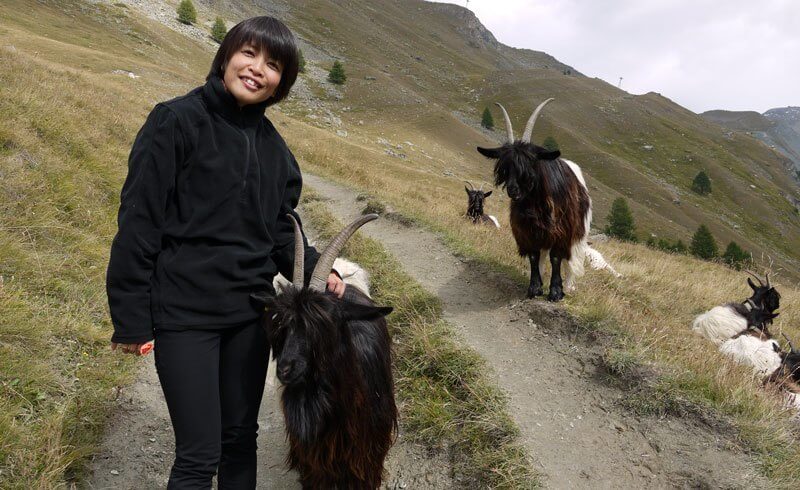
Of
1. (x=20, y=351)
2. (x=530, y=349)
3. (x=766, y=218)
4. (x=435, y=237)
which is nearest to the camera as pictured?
(x=20, y=351)

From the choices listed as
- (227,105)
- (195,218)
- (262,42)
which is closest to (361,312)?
(195,218)

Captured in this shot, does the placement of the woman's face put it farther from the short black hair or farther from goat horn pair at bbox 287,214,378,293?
goat horn pair at bbox 287,214,378,293

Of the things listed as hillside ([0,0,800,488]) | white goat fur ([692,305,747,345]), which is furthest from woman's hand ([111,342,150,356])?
white goat fur ([692,305,747,345])

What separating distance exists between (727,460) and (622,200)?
51.7m

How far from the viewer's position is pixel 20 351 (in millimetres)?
3635

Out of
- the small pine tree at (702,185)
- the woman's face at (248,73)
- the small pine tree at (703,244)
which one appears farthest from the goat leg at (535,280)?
the small pine tree at (702,185)

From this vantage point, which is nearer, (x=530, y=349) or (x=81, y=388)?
(x=81, y=388)

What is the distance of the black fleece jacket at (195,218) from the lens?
1.96m

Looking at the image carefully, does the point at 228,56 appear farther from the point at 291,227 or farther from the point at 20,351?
the point at 20,351

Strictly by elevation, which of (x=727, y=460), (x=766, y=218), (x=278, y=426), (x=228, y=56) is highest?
(x=766, y=218)

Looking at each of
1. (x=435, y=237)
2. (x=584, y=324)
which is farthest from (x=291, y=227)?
(x=435, y=237)

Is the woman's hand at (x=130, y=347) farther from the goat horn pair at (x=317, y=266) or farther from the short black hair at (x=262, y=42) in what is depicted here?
the short black hair at (x=262, y=42)

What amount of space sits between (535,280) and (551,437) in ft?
9.58

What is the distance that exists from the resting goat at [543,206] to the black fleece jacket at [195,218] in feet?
14.3
